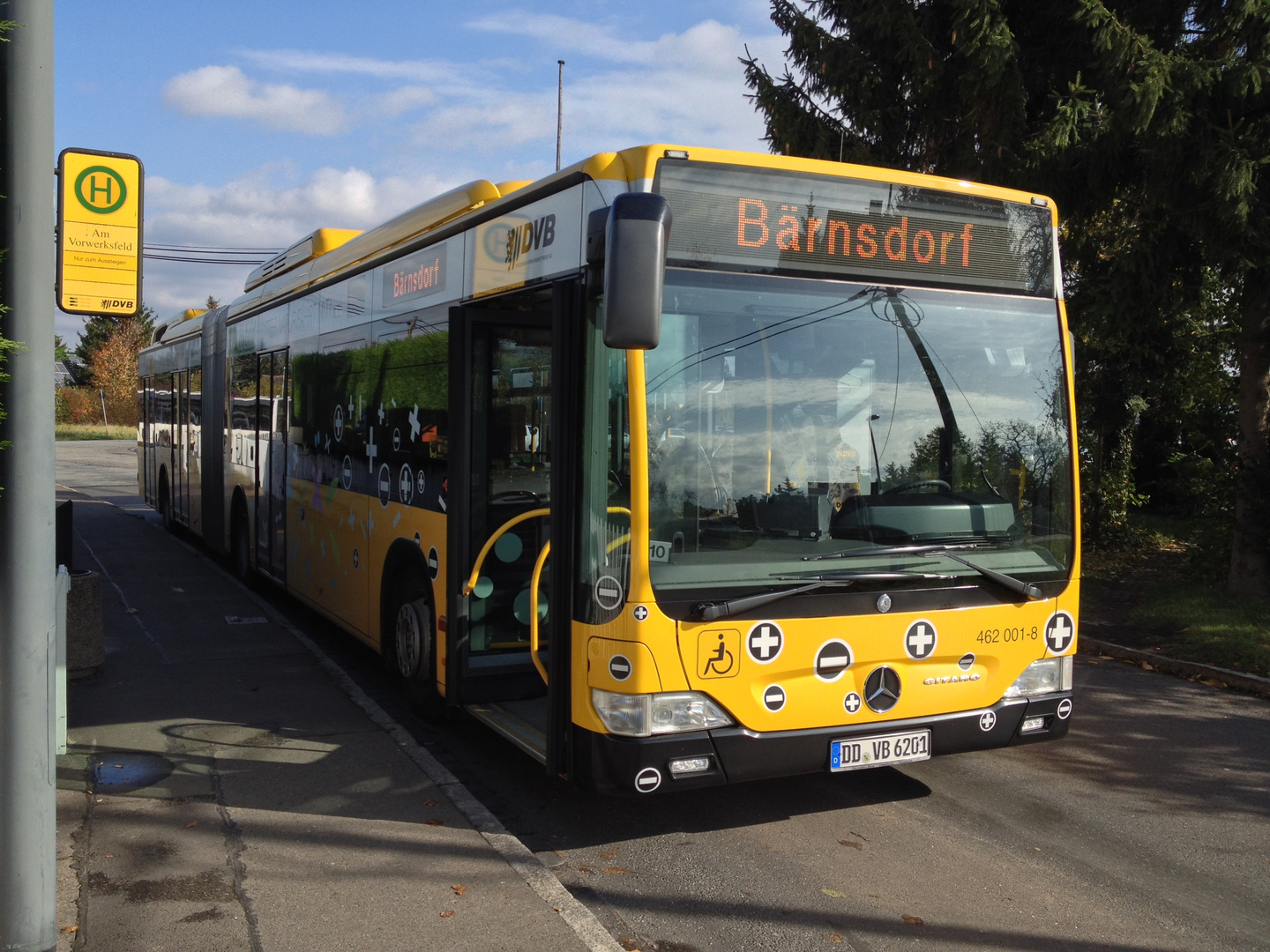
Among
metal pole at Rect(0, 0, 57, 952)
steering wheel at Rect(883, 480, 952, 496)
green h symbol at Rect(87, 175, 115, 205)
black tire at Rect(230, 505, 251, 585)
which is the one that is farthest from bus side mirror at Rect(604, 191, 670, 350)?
black tire at Rect(230, 505, 251, 585)

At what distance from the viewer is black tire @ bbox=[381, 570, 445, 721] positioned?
6625mm

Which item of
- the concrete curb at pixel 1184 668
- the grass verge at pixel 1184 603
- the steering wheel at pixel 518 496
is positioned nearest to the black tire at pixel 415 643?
the steering wheel at pixel 518 496

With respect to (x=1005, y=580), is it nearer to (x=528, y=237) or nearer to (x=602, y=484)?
(x=602, y=484)

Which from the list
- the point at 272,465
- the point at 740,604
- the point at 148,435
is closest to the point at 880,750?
the point at 740,604

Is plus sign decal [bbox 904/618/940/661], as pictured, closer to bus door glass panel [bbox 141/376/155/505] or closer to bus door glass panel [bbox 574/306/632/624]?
bus door glass panel [bbox 574/306/632/624]

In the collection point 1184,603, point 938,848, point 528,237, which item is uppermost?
point 528,237

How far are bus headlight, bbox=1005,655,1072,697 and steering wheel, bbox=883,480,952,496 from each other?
1.01 metres

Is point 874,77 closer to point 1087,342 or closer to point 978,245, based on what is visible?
point 1087,342

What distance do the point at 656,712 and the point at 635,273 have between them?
1777 millimetres

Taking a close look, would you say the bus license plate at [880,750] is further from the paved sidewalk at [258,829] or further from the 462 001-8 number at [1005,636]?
the paved sidewalk at [258,829]

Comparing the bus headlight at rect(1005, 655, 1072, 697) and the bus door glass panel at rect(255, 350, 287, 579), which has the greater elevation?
the bus door glass panel at rect(255, 350, 287, 579)

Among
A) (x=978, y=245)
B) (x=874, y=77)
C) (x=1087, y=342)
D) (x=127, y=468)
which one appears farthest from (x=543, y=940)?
(x=127, y=468)

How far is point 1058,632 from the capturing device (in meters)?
5.31

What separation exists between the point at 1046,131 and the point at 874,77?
2467 millimetres
